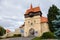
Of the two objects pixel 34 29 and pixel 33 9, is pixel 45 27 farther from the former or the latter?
pixel 33 9

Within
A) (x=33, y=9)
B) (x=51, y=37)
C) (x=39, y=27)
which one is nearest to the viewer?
(x=51, y=37)

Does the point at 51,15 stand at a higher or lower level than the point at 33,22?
higher

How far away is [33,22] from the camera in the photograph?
174 ft

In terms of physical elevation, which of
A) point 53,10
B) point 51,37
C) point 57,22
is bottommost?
point 51,37

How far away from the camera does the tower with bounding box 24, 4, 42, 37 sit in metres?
51.8

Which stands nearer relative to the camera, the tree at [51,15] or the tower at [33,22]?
the tree at [51,15]

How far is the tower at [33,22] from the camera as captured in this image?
51.8 metres

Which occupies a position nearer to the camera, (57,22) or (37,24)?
(57,22)

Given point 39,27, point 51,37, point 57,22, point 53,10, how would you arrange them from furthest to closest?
1. point 39,27
2. point 53,10
3. point 51,37
4. point 57,22

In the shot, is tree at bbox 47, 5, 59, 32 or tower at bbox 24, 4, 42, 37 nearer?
tree at bbox 47, 5, 59, 32

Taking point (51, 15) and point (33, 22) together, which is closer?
point (51, 15)

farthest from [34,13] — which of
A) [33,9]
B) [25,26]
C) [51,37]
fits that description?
[51,37]

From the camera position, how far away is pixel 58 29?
30.4 meters

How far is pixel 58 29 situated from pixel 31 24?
76.8 ft
